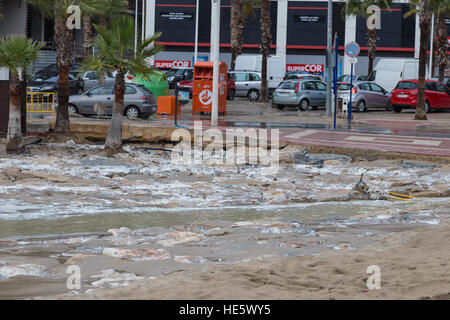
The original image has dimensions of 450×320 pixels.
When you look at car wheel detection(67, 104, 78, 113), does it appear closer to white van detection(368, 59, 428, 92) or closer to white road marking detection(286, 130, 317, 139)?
white road marking detection(286, 130, 317, 139)

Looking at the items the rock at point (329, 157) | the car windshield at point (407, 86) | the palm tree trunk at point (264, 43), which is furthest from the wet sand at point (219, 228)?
the palm tree trunk at point (264, 43)

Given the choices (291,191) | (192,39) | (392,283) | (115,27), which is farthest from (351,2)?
(392,283)

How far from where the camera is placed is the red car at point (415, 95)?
3481cm

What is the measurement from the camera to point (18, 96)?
1830cm

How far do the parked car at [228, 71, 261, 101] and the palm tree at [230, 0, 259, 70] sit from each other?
4.68 meters

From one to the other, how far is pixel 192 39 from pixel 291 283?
56.4 m

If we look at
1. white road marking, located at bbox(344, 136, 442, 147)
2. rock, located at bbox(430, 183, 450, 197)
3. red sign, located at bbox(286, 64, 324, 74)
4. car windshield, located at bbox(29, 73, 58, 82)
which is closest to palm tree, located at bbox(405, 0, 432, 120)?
white road marking, located at bbox(344, 136, 442, 147)

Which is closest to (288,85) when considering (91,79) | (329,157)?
(91,79)

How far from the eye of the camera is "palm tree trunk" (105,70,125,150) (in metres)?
18.7

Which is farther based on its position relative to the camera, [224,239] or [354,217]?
[354,217]

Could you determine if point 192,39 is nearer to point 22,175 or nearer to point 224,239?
point 22,175

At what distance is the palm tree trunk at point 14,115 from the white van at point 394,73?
2806cm

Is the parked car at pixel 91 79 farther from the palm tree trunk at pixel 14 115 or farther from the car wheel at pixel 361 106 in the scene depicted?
the palm tree trunk at pixel 14 115
